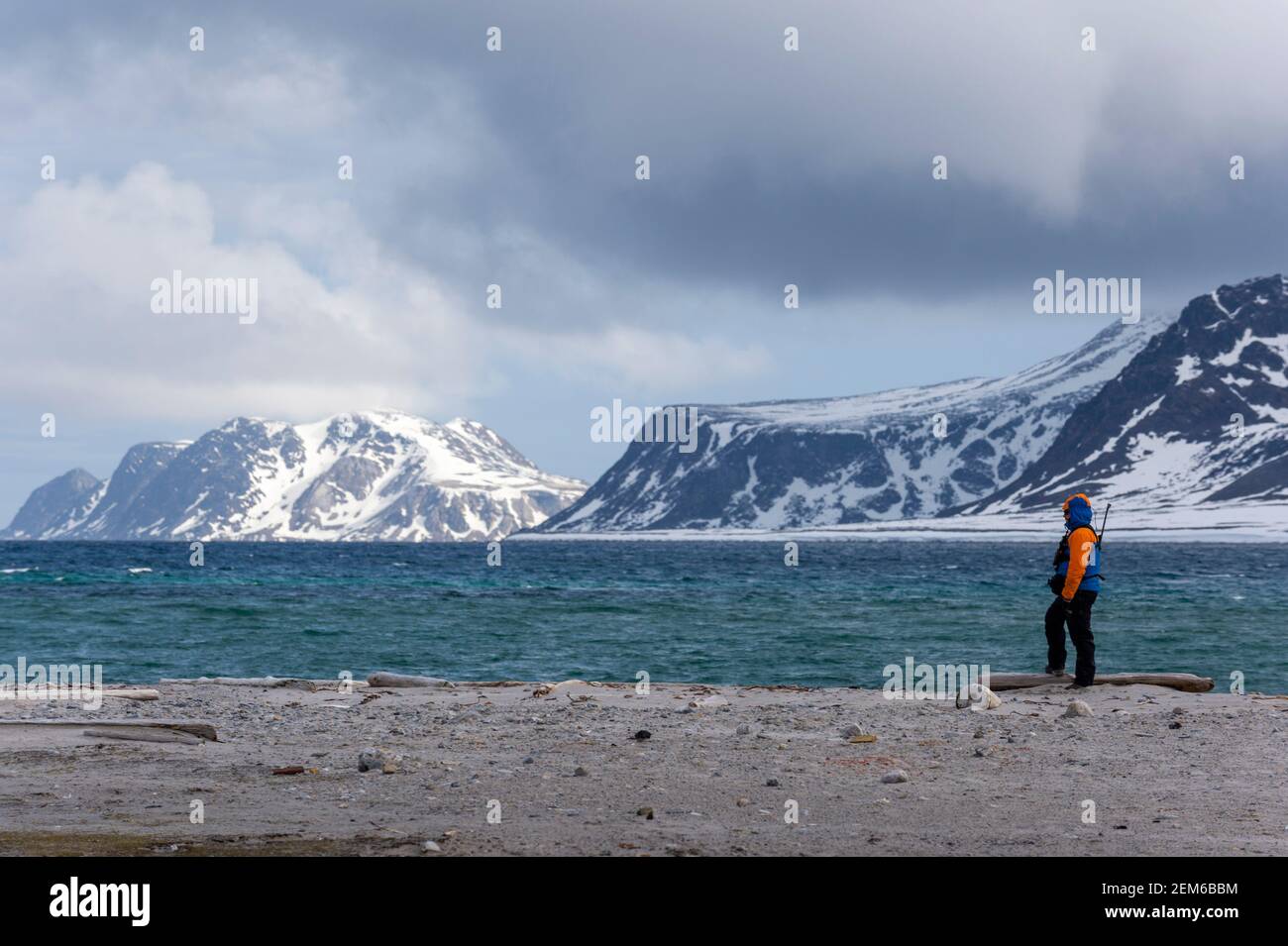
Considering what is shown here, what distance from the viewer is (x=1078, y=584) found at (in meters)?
20.8

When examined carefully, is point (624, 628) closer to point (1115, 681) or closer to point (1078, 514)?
point (1115, 681)

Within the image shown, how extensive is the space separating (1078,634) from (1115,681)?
1.71 meters

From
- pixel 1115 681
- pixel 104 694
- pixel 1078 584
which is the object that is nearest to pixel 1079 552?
pixel 1078 584

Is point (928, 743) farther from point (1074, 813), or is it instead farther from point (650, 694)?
point (650, 694)

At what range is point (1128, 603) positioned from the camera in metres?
59.7

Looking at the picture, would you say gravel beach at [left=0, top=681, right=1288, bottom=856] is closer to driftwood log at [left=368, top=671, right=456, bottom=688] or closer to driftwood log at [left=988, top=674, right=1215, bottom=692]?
driftwood log at [left=988, top=674, right=1215, bottom=692]

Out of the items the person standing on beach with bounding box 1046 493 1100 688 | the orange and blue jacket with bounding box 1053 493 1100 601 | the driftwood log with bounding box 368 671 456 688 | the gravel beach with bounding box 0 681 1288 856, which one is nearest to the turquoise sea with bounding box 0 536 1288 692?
the driftwood log with bounding box 368 671 456 688

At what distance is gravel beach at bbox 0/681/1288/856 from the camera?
33.8 ft

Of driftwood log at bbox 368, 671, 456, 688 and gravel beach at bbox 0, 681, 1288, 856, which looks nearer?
gravel beach at bbox 0, 681, 1288, 856

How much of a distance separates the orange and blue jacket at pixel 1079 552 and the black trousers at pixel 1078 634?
0.57ft

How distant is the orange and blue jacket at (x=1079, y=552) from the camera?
2061 centimetres
